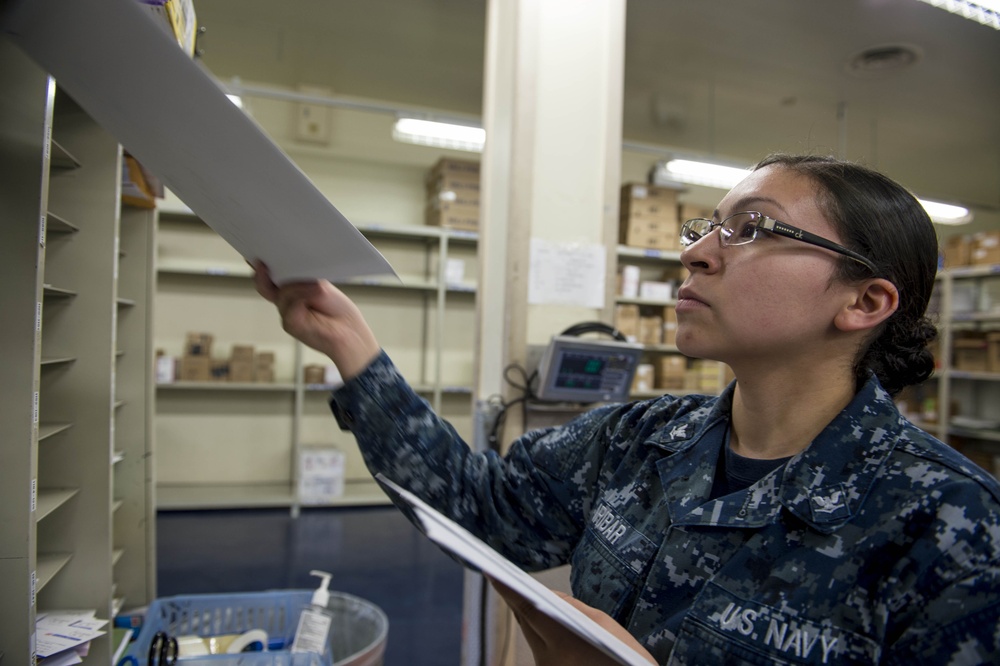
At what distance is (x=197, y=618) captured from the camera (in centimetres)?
179

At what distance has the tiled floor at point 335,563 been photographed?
306 centimetres

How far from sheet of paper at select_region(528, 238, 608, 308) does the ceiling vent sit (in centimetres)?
358

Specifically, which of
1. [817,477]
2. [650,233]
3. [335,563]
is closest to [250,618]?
[817,477]

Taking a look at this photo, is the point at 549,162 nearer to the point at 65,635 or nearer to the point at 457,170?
the point at 65,635

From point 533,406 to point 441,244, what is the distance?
318 centimetres

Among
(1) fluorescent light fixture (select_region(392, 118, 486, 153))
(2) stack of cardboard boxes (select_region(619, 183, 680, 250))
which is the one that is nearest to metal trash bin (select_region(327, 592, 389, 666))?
(1) fluorescent light fixture (select_region(392, 118, 486, 153))

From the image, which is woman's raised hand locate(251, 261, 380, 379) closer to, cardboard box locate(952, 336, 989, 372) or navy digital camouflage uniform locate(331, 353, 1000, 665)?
navy digital camouflage uniform locate(331, 353, 1000, 665)

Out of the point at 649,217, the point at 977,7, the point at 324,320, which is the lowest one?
the point at 324,320

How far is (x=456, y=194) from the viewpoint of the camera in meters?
5.20

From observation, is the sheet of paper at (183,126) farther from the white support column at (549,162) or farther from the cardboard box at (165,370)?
the cardboard box at (165,370)

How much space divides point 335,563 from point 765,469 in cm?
338

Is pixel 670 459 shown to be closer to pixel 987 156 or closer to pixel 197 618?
pixel 197 618

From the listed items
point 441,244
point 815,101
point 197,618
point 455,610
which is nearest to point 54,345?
point 197,618

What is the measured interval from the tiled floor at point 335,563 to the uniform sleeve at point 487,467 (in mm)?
1850
